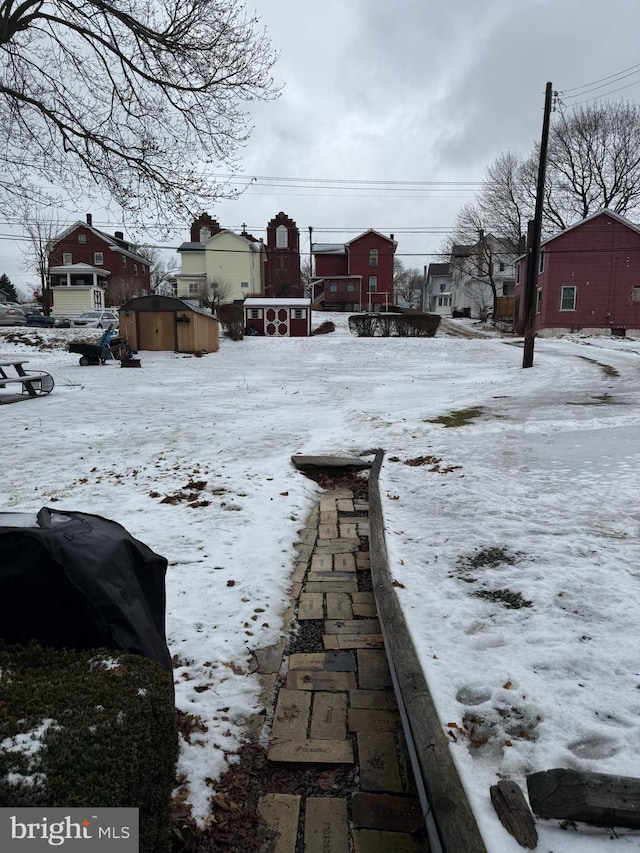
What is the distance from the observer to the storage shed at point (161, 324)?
83.0 feet

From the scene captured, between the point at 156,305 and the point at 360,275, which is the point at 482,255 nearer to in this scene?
the point at 360,275

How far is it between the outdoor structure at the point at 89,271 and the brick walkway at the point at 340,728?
53826 mm

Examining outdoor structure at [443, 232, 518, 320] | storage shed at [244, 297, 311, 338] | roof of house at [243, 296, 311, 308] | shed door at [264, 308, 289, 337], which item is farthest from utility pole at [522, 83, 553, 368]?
outdoor structure at [443, 232, 518, 320]

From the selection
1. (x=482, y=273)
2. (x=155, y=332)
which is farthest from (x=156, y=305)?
(x=482, y=273)

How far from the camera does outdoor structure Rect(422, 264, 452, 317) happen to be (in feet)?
256

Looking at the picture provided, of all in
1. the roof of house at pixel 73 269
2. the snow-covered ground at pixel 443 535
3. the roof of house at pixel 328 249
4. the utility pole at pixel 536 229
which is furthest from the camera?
the roof of house at pixel 328 249

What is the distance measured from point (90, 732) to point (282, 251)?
62.3m

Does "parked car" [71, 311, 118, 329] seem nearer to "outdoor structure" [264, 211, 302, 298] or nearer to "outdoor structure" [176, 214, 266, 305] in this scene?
"outdoor structure" [176, 214, 266, 305]

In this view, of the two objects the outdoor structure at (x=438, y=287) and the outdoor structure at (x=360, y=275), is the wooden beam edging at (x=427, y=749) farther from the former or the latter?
the outdoor structure at (x=438, y=287)

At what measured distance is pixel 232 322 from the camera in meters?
33.6

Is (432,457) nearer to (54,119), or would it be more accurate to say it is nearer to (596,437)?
(596,437)

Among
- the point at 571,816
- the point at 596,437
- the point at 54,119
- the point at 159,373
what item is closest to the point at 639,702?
the point at 571,816

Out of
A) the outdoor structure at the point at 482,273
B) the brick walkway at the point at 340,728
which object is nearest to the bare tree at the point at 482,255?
the outdoor structure at the point at 482,273

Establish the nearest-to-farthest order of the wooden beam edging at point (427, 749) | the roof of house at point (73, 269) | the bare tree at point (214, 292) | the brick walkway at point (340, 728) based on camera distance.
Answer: the wooden beam edging at point (427, 749) → the brick walkway at point (340, 728) → the bare tree at point (214, 292) → the roof of house at point (73, 269)
